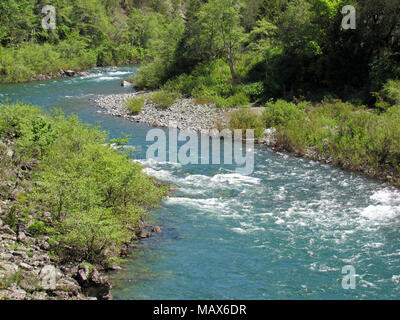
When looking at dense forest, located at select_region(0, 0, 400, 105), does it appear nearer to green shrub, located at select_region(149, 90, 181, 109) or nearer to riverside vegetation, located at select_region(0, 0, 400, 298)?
riverside vegetation, located at select_region(0, 0, 400, 298)

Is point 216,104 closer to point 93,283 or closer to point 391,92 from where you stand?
point 391,92

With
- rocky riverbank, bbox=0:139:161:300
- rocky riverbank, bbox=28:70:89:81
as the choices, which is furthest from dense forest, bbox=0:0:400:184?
rocky riverbank, bbox=0:139:161:300

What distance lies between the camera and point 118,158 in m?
13.1

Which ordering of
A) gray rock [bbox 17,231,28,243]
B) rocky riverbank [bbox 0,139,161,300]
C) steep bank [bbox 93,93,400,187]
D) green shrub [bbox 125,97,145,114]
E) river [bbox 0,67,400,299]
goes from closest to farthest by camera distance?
rocky riverbank [bbox 0,139,161,300] < river [bbox 0,67,400,299] < gray rock [bbox 17,231,28,243] < steep bank [bbox 93,93,400,187] < green shrub [bbox 125,97,145,114]

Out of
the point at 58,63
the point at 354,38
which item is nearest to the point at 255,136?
the point at 354,38

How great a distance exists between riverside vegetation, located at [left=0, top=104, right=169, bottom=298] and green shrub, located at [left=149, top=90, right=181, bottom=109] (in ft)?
47.9

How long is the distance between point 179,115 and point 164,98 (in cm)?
330

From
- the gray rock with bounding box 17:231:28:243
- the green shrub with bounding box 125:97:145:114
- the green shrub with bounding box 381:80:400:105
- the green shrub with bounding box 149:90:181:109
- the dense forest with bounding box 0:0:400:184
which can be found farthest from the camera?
the green shrub with bounding box 149:90:181:109

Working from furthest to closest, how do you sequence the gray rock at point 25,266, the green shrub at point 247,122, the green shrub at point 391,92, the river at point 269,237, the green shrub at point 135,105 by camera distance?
the green shrub at point 135,105, the green shrub at point 247,122, the green shrub at point 391,92, the river at point 269,237, the gray rock at point 25,266

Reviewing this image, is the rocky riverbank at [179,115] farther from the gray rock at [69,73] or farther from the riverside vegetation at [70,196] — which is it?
the gray rock at [69,73]

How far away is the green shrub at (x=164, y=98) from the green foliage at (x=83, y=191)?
14.9 metres

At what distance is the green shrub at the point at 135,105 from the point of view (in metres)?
30.1

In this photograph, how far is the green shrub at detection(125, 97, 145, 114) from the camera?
30.1m

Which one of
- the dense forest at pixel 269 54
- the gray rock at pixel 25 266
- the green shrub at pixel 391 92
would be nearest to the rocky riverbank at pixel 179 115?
the dense forest at pixel 269 54
